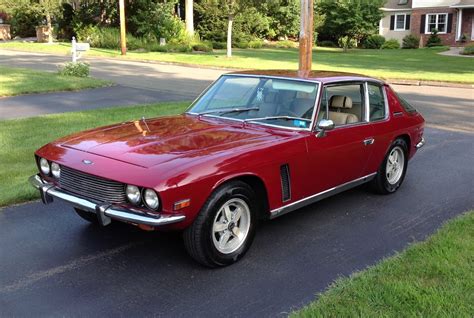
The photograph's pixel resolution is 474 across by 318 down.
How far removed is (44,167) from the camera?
4.64 m

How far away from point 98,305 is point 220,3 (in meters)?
27.9

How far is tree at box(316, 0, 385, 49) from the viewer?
41878 millimetres

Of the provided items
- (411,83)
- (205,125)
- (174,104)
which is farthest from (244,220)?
(411,83)

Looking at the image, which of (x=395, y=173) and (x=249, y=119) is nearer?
(x=249, y=119)

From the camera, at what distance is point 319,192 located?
5098 mm

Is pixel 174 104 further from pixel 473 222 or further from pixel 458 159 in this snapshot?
pixel 473 222

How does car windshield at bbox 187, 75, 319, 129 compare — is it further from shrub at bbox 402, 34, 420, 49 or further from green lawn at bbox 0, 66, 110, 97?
shrub at bbox 402, 34, 420, 49

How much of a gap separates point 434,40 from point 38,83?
117 ft

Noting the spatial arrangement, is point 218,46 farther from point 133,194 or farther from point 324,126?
point 133,194

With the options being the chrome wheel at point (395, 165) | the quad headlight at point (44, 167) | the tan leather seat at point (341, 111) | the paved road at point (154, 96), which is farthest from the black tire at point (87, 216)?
the paved road at point (154, 96)

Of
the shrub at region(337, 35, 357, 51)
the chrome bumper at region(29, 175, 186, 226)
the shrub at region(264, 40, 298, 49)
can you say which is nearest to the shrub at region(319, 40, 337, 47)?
the shrub at region(337, 35, 357, 51)

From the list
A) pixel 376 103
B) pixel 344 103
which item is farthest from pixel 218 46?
pixel 344 103

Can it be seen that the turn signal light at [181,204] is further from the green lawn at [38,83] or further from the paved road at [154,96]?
the green lawn at [38,83]

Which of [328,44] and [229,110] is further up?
[328,44]
